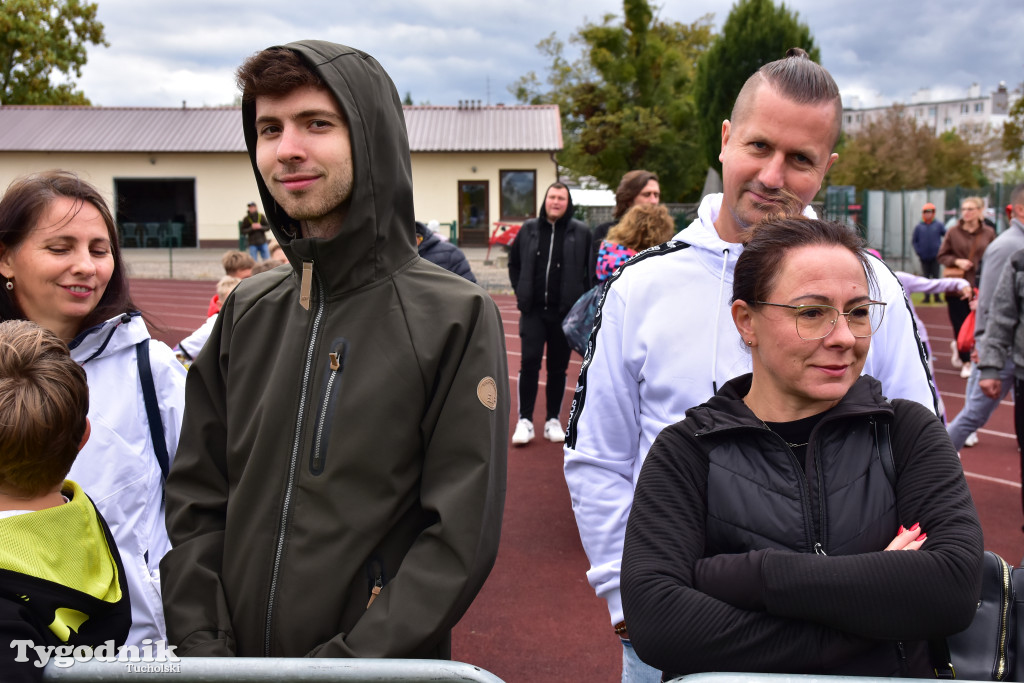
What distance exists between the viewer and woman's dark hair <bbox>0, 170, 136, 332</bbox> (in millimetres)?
2463

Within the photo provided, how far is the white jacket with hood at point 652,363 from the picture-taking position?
205 centimetres

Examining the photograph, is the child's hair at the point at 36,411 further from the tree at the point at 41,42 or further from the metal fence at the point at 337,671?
the tree at the point at 41,42

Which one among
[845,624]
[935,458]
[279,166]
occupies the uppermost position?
[279,166]

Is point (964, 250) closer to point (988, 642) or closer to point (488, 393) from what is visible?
point (988, 642)

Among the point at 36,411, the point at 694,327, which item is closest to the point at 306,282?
the point at 36,411

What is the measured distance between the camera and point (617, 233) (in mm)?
5980

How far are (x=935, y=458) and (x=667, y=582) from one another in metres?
0.59

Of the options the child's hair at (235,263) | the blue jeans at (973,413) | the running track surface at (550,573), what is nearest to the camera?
the running track surface at (550,573)

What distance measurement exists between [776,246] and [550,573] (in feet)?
11.8

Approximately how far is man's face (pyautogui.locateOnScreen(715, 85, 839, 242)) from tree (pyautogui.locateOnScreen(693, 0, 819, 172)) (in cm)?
2863

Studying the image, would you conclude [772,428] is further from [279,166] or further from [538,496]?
[538,496]

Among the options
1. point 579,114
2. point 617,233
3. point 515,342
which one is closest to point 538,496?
point 617,233

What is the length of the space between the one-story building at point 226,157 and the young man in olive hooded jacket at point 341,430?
29.1 meters

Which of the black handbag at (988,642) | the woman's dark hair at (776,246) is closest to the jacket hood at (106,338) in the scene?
the woman's dark hair at (776,246)
